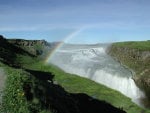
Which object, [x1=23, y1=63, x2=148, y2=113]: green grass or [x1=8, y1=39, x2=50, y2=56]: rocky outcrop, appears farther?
[x1=8, y1=39, x2=50, y2=56]: rocky outcrop

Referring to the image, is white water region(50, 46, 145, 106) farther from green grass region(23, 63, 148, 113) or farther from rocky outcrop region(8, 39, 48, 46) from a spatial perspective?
rocky outcrop region(8, 39, 48, 46)

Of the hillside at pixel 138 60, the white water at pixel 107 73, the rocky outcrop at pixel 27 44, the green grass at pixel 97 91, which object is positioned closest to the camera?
the green grass at pixel 97 91

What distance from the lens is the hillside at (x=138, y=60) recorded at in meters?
97.3

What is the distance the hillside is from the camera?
9728 centimetres

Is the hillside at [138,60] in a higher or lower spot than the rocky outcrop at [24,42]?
lower

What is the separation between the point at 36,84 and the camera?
28.4m

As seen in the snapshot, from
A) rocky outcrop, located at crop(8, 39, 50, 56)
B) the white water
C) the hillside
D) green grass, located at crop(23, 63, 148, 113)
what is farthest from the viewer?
rocky outcrop, located at crop(8, 39, 50, 56)

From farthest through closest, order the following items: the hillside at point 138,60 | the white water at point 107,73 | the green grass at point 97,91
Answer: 1. the hillside at point 138,60
2. the white water at point 107,73
3. the green grass at point 97,91

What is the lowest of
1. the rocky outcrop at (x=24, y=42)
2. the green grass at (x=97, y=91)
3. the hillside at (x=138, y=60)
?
the green grass at (x=97, y=91)

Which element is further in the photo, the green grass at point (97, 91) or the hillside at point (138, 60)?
the hillside at point (138, 60)

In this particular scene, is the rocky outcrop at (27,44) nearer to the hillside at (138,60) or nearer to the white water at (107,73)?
the white water at (107,73)

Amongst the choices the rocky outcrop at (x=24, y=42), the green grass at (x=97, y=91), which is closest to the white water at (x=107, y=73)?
the green grass at (x=97, y=91)

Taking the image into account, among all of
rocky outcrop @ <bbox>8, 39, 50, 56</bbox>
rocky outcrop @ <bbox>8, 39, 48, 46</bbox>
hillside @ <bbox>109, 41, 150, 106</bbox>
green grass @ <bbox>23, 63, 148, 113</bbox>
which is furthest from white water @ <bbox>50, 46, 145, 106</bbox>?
rocky outcrop @ <bbox>8, 39, 48, 46</bbox>

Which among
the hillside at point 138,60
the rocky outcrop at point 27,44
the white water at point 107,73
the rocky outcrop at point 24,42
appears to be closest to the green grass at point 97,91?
the white water at point 107,73
